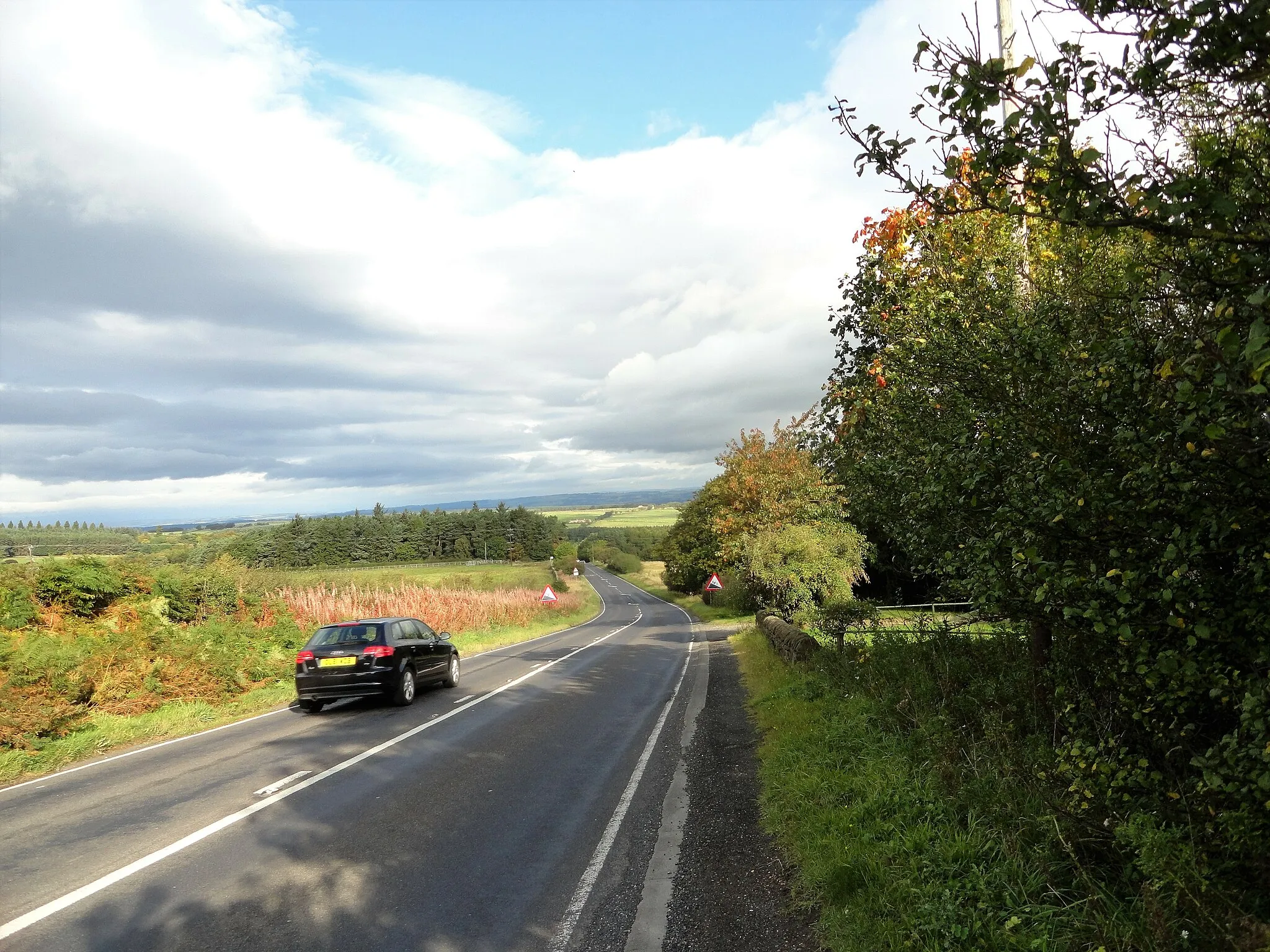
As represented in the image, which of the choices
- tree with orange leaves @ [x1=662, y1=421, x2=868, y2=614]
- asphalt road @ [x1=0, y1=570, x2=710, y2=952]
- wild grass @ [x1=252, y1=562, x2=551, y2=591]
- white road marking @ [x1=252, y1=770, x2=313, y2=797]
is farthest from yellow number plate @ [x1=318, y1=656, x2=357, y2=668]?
tree with orange leaves @ [x1=662, y1=421, x2=868, y2=614]

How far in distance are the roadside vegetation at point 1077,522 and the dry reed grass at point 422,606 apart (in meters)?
18.5

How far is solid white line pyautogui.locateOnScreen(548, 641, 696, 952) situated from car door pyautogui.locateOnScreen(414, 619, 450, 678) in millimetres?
6165

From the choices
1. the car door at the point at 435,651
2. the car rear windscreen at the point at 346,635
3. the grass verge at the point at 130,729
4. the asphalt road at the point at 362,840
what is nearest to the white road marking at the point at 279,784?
the asphalt road at the point at 362,840

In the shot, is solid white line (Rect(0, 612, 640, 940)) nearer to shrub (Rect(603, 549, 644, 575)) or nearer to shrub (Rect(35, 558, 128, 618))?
shrub (Rect(35, 558, 128, 618))

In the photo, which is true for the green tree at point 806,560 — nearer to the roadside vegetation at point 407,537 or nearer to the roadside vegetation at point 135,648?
the roadside vegetation at point 135,648

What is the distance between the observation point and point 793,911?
15.1ft

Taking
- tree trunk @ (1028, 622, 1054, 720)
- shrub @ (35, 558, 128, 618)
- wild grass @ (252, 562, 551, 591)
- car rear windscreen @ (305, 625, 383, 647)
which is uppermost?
shrub @ (35, 558, 128, 618)

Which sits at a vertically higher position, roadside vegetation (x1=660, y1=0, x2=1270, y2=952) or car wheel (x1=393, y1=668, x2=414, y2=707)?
roadside vegetation (x1=660, y1=0, x2=1270, y2=952)

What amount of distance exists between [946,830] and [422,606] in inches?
1084

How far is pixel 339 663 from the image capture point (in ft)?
41.0

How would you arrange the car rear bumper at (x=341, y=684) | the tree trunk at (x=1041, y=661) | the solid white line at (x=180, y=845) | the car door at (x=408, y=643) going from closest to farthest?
1. the solid white line at (x=180, y=845)
2. the tree trunk at (x=1041, y=661)
3. the car rear bumper at (x=341, y=684)
4. the car door at (x=408, y=643)

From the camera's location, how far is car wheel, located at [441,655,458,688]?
598 inches

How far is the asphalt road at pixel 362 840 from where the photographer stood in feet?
14.9

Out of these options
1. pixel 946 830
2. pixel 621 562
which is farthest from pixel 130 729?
pixel 621 562
